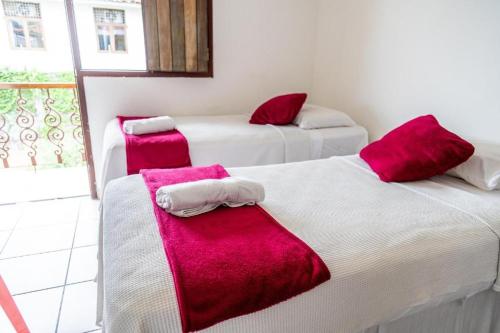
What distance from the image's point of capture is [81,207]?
2.65 meters

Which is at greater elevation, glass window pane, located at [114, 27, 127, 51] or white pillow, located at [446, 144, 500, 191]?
glass window pane, located at [114, 27, 127, 51]

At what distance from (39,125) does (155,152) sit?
2267 mm

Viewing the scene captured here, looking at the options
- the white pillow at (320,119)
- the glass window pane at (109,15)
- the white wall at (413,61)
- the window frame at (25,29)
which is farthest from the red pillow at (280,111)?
the window frame at (25,29)

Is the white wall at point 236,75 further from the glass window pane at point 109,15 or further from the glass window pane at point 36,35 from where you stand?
the glass window pane at point 36,35

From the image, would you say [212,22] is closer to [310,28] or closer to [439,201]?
[310,28]

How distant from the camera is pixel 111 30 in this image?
3359 mm

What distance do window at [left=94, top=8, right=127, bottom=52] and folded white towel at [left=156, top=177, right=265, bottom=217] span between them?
2404 millimetres

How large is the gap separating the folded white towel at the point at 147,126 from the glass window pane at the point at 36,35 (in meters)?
4.05

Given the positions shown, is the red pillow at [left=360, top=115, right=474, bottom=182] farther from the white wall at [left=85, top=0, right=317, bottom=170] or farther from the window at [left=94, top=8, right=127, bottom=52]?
the window at [left=94, top=8, right=127, bottom=52]

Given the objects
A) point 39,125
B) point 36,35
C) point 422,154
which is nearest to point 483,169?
point 422,154

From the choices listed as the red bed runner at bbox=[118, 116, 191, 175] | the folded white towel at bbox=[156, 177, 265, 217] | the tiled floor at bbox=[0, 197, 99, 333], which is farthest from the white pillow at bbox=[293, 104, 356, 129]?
the tiled floor at bbox=[0, 197, 99, 333]

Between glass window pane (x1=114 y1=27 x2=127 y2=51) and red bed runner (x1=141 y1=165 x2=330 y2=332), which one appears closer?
red bed runner (x1=141 y1=165 x2=330 y2=332)

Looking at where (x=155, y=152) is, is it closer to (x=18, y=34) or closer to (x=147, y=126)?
(x=147, y=126)

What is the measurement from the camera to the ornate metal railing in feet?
10.7
